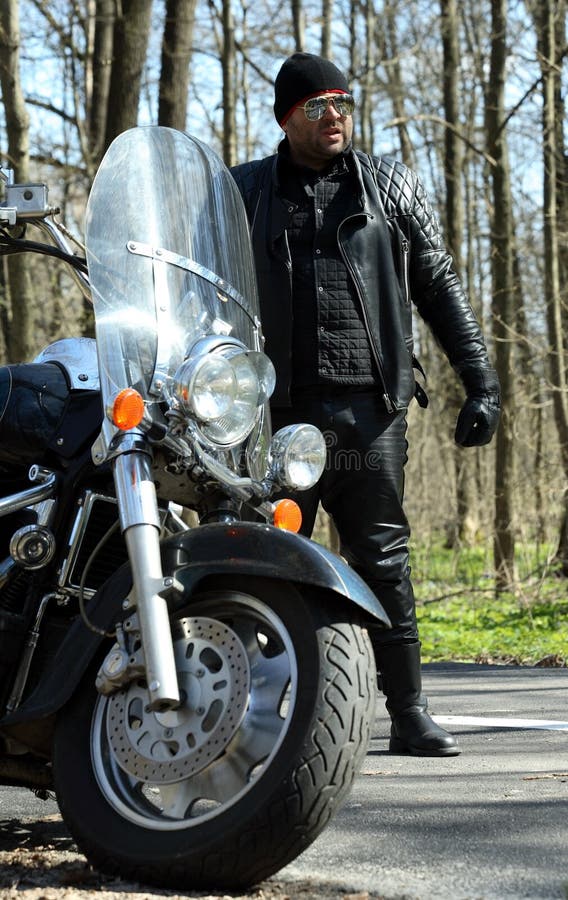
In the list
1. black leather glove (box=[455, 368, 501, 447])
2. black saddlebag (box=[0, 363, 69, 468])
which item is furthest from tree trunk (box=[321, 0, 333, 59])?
black saddlebag (box=[0, 363, 69, 468])

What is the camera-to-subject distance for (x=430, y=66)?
2233cm

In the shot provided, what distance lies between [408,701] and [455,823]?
1.07m

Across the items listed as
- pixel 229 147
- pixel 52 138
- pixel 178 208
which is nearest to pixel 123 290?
pixel 178 208

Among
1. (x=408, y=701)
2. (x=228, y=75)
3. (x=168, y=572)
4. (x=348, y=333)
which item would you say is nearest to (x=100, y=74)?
(x=228, y=75)

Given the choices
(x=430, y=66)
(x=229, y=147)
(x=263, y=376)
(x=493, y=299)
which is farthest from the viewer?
(x=430, y=66)

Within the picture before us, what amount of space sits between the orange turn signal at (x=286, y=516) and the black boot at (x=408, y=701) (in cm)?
148

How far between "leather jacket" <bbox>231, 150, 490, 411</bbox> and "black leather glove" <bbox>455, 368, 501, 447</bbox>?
0.20 ft

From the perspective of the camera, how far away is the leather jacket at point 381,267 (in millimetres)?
4449

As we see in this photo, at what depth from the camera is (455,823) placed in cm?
346

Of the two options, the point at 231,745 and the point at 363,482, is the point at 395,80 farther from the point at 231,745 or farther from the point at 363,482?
the point at 231,745

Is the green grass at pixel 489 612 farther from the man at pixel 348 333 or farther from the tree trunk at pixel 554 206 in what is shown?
the man at pixel 348 333

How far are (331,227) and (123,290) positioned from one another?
148 centimetres

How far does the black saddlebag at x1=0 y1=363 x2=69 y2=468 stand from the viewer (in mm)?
3260

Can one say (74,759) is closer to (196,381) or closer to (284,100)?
(196,381)
